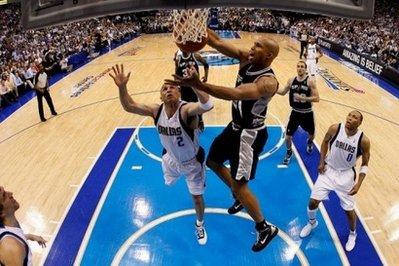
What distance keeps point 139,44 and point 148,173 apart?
56.8 feet

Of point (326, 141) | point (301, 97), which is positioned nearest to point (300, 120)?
point (301, 97)

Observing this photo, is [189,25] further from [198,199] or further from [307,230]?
[307,230]

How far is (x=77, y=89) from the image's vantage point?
1288 cm

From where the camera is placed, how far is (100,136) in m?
8.67

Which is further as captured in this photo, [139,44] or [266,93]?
[139,44]

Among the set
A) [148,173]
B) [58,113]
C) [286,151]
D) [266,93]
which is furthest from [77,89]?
[266,93]

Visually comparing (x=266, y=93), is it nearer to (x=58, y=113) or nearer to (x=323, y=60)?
(x=58, y=113)

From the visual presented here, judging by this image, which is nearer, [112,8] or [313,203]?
[112,8]

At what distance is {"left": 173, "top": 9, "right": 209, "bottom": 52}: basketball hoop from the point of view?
3.13 m

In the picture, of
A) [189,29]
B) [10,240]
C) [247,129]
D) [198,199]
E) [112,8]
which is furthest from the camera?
[198,199]

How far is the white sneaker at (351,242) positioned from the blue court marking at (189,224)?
0.18m

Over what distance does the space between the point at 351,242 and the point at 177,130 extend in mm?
2760

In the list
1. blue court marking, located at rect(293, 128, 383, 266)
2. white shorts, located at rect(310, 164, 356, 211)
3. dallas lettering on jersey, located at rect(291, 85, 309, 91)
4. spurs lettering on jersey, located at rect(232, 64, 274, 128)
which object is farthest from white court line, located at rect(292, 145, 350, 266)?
spurs lettering on jersey, located at rect(232, 64, 274, 128)

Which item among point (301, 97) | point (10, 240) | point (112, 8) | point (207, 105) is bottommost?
point (301, 97)
